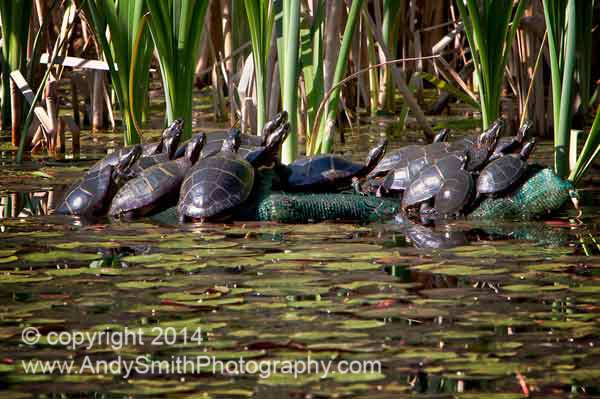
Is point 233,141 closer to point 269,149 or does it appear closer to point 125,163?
point 269,149

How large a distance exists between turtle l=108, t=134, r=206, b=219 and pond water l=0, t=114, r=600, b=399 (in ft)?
1.05

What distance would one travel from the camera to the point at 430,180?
5008 mm

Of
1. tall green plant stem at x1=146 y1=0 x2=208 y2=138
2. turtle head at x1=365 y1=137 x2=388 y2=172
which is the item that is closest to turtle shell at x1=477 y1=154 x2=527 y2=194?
turtle head at x1=365 y1=137 x2=388 y2=172

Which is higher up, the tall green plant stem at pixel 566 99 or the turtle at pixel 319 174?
the tall green plant stem at pixel 566 99

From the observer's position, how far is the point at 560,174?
5.22m

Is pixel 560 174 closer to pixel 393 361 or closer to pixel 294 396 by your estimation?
pixel 393 361

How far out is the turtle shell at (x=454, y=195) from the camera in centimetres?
489

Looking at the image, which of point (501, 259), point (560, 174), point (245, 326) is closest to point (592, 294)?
point (501, 259)

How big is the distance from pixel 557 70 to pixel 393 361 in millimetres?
2915

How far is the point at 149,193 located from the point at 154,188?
0.04m

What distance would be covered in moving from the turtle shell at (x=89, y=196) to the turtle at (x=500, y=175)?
1.82 m

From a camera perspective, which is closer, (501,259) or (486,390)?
(486,390)

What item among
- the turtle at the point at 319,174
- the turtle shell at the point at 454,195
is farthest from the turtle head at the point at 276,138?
the turtle shell at the point at 454,195

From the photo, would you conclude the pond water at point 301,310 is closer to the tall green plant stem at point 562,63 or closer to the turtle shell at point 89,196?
the turtle shell at point 89,196
